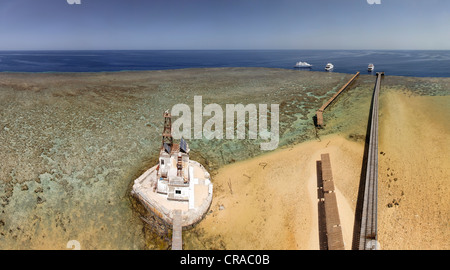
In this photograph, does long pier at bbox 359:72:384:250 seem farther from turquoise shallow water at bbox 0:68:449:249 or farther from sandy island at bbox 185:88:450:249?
turquoise shallow water at bbox 0:68:449:249

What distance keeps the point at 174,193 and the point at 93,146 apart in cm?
1840

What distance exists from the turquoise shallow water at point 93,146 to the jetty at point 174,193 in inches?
82.1

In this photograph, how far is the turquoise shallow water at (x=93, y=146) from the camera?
20.8 meters

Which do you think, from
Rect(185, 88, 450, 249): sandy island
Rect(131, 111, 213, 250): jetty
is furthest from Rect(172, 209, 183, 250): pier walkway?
Rect(185, 88, 450, 249): sandy island

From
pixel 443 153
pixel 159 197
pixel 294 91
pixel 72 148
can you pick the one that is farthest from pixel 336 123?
pixel 72 148

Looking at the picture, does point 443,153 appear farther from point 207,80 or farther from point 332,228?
point 207,80

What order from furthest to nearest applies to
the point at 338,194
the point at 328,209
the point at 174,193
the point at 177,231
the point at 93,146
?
the point at 93,146 → the point at 338,194 → the point at 174,193 → the point at 328,209 → the point at 177,231

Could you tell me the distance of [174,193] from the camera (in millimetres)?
21766

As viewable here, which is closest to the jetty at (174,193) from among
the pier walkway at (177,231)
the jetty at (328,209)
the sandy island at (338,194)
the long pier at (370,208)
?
the pier walkway at (177,231)

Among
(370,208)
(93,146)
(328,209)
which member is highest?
(93,146)

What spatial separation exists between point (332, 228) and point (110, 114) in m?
42.8

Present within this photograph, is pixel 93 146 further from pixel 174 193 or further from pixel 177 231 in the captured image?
pixel 177 231

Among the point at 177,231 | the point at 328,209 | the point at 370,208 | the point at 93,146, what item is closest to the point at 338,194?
the point at 328,209

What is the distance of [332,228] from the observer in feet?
61.9
